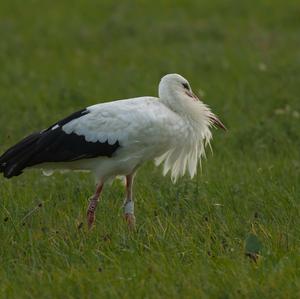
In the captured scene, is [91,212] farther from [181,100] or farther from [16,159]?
[181,100]

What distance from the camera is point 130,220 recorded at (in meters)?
6.23

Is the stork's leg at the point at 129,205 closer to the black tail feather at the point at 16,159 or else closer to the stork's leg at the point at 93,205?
the stork's leg at the point at 93,205

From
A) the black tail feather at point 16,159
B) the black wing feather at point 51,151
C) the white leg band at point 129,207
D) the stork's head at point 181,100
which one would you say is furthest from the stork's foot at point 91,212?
the stork's head at point 181,100

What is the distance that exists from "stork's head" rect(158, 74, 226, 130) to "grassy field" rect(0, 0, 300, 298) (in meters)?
0.57

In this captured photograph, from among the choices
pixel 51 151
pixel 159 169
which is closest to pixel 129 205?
pixel 51 151

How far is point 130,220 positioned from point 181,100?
97cm

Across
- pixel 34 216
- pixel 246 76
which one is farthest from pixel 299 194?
pixel 246 76

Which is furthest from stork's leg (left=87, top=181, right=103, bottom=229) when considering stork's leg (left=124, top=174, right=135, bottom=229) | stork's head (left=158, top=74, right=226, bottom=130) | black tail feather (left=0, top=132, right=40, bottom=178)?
stork's head (left=158, top=74, right=226, bottom=130)

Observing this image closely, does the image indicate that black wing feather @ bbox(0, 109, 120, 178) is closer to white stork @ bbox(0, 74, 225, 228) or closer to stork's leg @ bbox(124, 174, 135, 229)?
white stork @ bbox(0, 74, 225, 228)

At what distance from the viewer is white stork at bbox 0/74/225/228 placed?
6312mm

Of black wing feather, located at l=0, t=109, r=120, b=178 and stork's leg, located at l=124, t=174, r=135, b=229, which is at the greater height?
black wing feather, located at l=0, t=109, r=120, b=178

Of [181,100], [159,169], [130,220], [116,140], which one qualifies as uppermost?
[181,100]

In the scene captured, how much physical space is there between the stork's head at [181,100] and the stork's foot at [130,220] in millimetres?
817

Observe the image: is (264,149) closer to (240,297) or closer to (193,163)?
(193,163)
